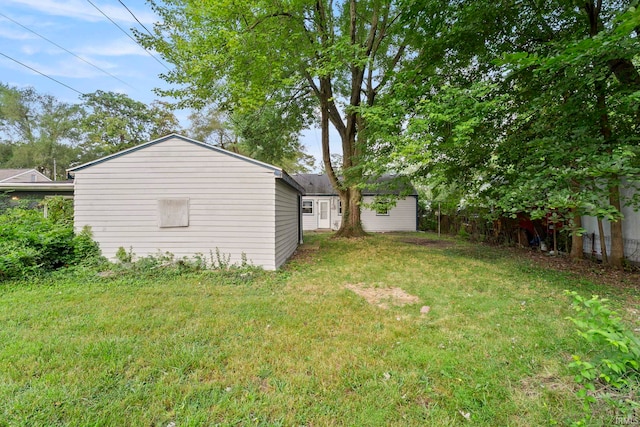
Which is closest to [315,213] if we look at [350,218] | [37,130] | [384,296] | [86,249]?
[350,218]

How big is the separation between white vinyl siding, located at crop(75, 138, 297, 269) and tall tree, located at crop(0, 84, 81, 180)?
98.5 feet

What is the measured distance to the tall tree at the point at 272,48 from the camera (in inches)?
331

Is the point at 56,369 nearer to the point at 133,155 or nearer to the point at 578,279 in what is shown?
the point at 133,155

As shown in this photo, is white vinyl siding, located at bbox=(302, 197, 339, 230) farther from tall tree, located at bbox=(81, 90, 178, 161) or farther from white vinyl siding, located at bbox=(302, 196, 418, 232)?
tall tree, located at bbox=(81, 90, 178, 161)

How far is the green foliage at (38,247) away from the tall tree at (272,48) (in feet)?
18.3

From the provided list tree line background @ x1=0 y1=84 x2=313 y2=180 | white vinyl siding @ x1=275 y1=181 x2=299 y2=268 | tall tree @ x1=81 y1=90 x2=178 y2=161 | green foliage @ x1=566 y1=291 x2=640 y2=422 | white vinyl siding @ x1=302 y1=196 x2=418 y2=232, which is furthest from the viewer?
tall tree @ x1=81 y1=90 x2=178 y2=161

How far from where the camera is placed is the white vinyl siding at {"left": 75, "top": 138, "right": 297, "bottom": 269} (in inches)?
256

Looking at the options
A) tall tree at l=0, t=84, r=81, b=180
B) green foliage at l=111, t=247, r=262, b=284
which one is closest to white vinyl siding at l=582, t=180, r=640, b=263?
green foliage at l=111, t=247, r=262, b=284

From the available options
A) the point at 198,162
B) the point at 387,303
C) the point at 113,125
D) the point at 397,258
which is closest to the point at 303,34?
the point at 198,162

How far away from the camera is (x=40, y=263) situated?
574 cm

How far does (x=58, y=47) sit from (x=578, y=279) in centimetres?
1865

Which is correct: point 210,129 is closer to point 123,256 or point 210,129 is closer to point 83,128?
point 83,128

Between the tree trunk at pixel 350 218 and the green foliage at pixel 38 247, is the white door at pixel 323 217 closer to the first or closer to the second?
the tree trunk at pixel 350 218

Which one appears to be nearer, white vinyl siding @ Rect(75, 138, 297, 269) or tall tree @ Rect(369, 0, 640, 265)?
tall tree @ Rect(369, 0, 640, 265)
